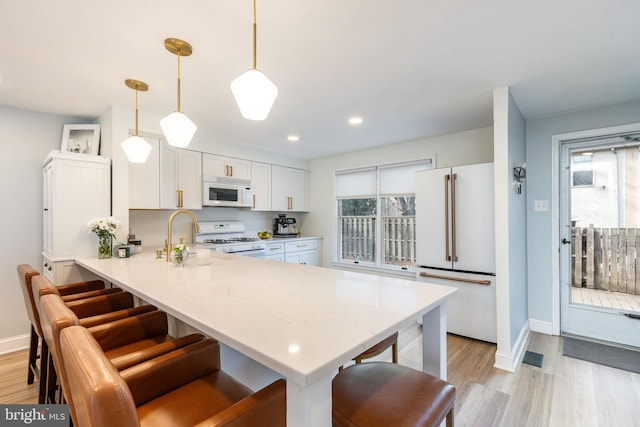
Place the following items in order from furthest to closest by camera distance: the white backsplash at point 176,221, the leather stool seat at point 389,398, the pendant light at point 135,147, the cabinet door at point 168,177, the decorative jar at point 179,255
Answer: the white backsplash at point 176,221 < the cabinet door at point 168,177 < the pendant light at point 135,147 < the decorative jar at point 179,255 < the leather stool seat at point 389,398

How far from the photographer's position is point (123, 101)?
8.84ft

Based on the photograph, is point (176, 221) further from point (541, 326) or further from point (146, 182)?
point (541, 326)

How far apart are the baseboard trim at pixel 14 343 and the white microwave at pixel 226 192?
83.9 inches

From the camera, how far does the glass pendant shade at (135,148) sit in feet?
7.21

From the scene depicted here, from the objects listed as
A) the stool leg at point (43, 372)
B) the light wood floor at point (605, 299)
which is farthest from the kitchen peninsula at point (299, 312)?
the light wood floor at point (605, 299)

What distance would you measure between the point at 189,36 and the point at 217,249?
2540 millimetres

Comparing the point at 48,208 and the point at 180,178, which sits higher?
the point at 180,178

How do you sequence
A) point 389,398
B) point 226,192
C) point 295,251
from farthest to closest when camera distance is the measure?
point 295,251, point 226,192, point 389,398

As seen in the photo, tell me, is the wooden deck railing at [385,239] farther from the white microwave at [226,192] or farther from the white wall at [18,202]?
the white wall at [18,202]

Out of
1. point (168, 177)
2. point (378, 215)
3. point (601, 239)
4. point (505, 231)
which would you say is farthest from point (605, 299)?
point (168, 177)

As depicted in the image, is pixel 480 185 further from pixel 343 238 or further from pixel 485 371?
pixel 343 238

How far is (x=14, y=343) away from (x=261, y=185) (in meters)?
3.15

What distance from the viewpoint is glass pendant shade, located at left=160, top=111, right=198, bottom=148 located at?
1.79 meters

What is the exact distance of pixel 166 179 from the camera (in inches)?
133
